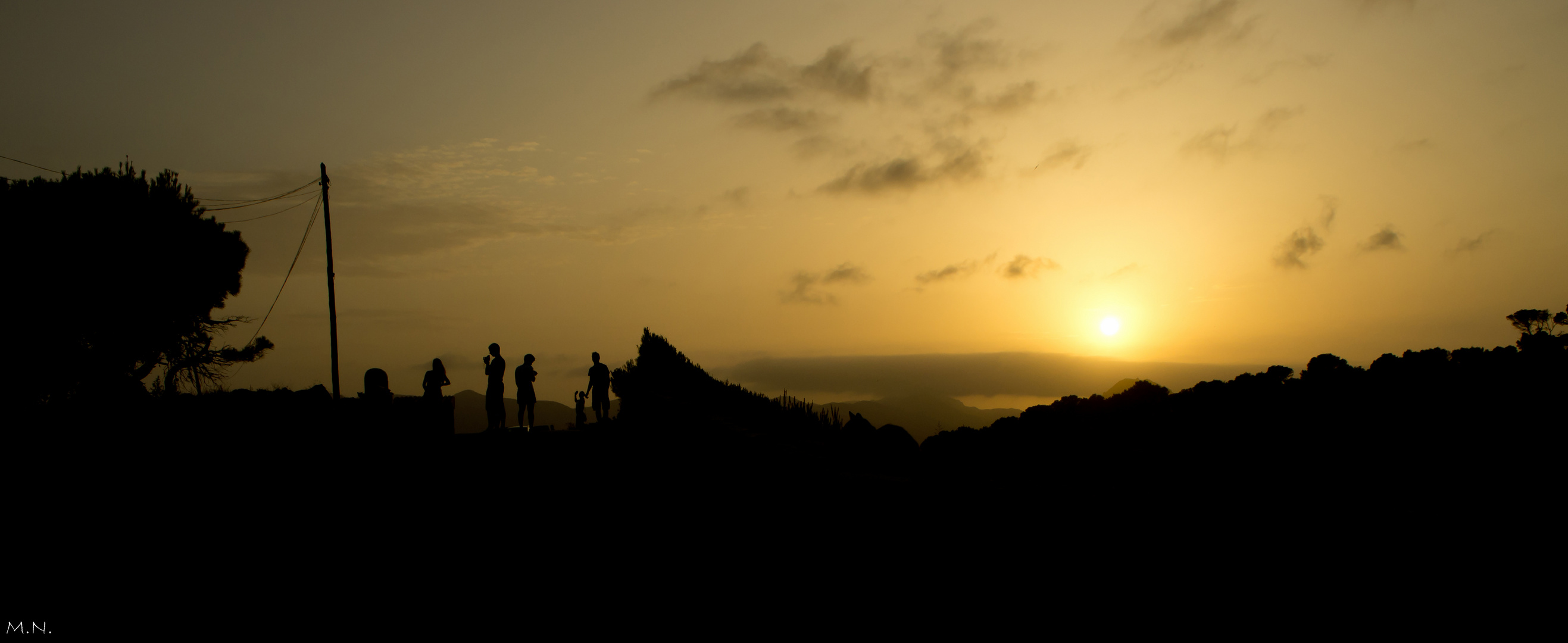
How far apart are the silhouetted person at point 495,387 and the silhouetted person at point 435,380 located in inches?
30.0

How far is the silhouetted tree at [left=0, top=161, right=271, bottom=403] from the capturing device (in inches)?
1121

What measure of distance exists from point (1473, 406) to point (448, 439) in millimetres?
15110

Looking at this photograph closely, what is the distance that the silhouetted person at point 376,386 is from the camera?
14945 mm

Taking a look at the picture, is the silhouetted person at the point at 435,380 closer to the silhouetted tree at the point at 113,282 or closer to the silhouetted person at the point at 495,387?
the silhouetted person at the point at 495,387

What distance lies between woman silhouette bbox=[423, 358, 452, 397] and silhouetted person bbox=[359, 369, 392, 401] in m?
1.18

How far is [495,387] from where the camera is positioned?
17109mm

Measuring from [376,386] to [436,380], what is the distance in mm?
1740

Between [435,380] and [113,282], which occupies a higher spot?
[113,282]

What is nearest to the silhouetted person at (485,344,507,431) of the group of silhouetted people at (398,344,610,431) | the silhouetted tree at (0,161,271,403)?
the group of silhouetted people at (398,344,610,431)

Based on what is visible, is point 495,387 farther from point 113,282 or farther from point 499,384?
point 113,282

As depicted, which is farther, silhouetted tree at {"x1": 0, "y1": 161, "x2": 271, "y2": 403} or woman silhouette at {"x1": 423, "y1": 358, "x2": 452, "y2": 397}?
silhouetted tree at {"x1": 0, "y1": 161, "x2": 271, "y2": 403}

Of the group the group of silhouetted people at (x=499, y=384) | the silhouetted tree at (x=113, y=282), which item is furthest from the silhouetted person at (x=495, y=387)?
the silhouetted tree at (x=113, y=282)

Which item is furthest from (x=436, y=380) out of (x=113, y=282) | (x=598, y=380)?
(x=113, y=282)

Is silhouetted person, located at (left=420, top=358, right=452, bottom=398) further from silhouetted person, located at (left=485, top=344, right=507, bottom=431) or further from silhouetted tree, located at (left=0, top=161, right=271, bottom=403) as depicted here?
silhouetted tree, located at (left=0, top=161, right=271, bottom=403)
